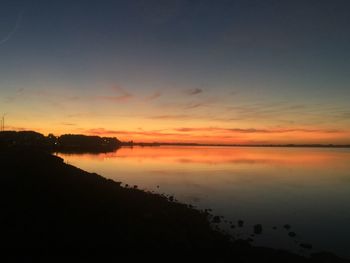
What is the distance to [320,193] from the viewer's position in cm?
4650

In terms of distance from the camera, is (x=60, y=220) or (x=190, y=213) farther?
(x=190, y=213)

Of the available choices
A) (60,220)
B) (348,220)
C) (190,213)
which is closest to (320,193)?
(348,220)

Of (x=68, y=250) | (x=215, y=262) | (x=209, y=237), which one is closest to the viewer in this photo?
(x=68, y=250)

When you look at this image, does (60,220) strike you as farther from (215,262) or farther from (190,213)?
(190,213)

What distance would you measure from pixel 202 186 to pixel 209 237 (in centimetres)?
3298

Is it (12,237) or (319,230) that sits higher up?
(12,237)

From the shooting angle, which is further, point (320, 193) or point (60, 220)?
point (320, 193)

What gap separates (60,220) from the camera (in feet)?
58.4

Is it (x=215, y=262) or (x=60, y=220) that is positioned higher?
(x=60, y=220)

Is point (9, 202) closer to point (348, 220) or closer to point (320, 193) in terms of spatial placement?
point (348, 220)

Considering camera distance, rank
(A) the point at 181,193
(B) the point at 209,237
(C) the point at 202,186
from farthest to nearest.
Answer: (C) the point at 202,186 < (A) the point at 181,193 < (B) the point at 209,237

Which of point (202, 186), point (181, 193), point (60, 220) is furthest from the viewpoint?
point (202, 186)

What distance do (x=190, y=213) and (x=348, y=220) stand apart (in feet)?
52.9

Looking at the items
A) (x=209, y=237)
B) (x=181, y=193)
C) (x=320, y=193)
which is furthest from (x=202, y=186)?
(x=209, y=237)
